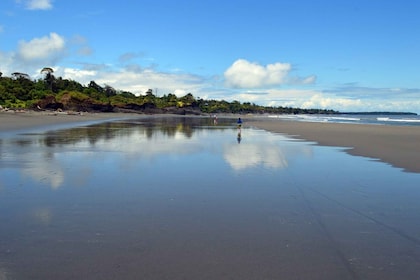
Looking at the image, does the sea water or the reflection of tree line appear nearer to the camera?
the sea water

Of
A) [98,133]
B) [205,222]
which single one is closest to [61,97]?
[98,133]

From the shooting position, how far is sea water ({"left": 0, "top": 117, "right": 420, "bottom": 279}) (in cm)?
441

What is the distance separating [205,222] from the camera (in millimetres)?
6234

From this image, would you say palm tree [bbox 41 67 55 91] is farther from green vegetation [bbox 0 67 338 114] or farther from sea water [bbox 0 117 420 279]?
sea water [bbox 0 117 420 279]

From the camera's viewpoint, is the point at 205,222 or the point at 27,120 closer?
the point at 205,222

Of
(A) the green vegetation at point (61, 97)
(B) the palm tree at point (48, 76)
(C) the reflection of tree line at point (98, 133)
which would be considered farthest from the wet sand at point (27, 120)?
(B) the palm tree at point (48, 76)

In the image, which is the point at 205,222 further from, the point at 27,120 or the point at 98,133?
the point at 27,120

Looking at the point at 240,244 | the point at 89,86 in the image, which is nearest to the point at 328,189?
the point at 240,244

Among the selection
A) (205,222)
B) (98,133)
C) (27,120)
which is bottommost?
(27,120)

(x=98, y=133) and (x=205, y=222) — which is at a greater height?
(x=205, y=222)

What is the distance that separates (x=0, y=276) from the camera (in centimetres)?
404

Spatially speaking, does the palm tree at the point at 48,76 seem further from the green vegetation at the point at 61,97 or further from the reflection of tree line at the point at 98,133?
the reflection of tree line at the point at 98,133

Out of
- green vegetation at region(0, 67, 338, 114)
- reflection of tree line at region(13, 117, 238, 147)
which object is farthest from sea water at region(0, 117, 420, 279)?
green vegetation at region(0, 67, 338, 114)

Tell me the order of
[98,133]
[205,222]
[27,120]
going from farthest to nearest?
Answer: [27,120], [98,133], [205,222]
